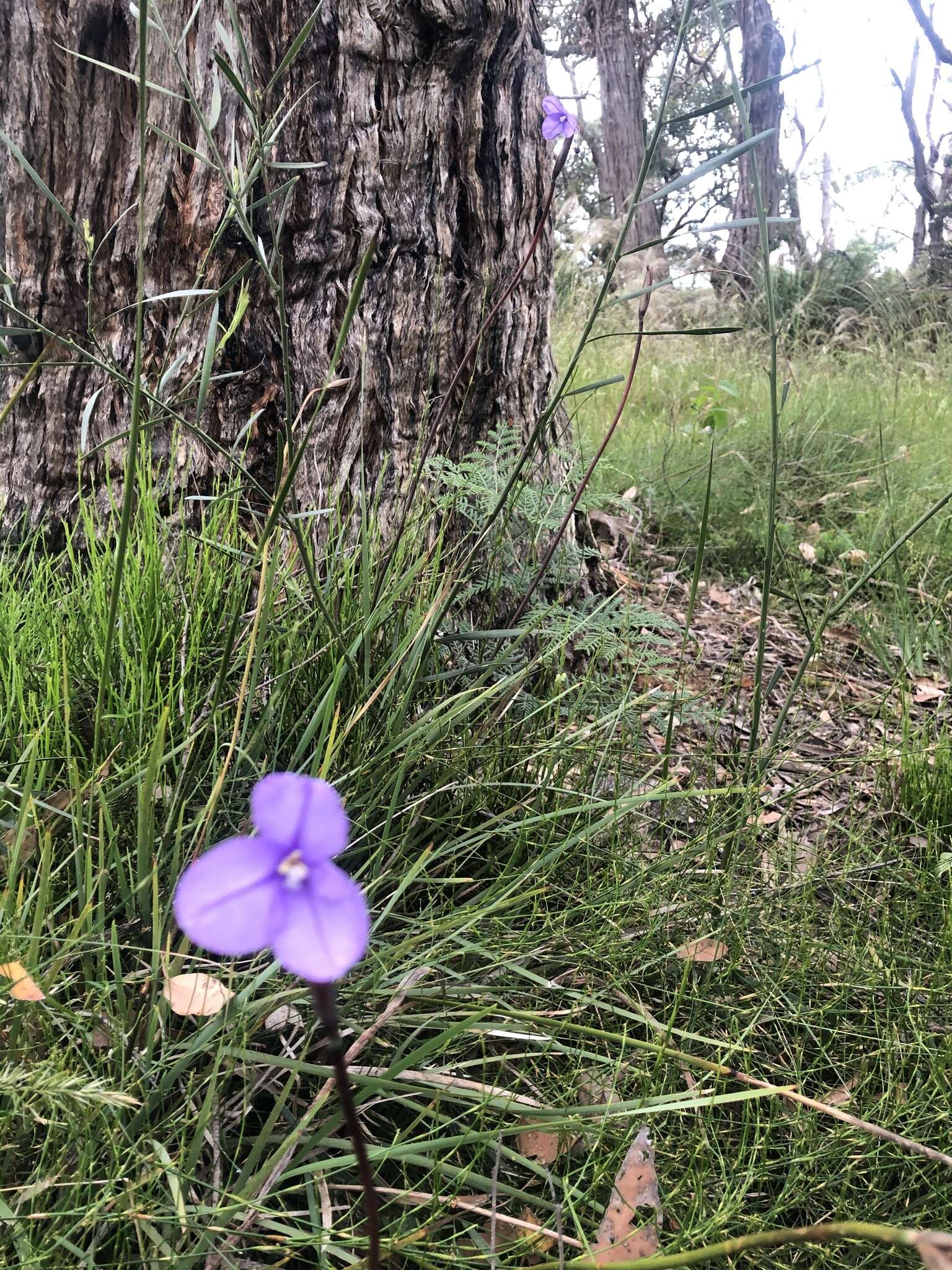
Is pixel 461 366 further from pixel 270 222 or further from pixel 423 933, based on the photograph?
pixel 423 933

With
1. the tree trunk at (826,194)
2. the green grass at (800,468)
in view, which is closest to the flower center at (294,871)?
the green grass at (800,468)

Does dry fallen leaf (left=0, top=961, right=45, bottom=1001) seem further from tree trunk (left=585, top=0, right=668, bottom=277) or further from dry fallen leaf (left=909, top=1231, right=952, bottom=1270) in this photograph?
tree trunk (left=585, top=0, right=668, bottom=277)

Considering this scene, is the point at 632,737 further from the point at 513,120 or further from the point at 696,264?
the point at 696,264

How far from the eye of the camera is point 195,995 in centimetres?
98

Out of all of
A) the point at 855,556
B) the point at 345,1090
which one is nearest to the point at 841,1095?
the point at 345,1090

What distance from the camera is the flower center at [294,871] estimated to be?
1.42ft

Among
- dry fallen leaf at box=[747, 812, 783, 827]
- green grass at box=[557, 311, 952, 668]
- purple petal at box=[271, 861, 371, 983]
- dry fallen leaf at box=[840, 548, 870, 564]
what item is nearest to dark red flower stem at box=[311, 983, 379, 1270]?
purple petal at box=[271, 861, 371, 983]

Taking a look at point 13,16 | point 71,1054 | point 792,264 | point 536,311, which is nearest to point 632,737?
point 71,1054

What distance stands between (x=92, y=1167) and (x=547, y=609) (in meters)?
1.05

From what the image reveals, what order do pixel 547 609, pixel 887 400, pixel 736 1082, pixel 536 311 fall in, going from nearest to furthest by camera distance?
pixel 736 1082, pixel 547 609, pixel 536 311, pixel 887 400

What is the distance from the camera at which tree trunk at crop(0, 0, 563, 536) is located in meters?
1.79

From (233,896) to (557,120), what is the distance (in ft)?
5.14

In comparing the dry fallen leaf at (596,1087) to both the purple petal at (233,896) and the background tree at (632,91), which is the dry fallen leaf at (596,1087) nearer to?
the purple petal at (233,896)

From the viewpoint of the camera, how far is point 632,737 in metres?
1.60
